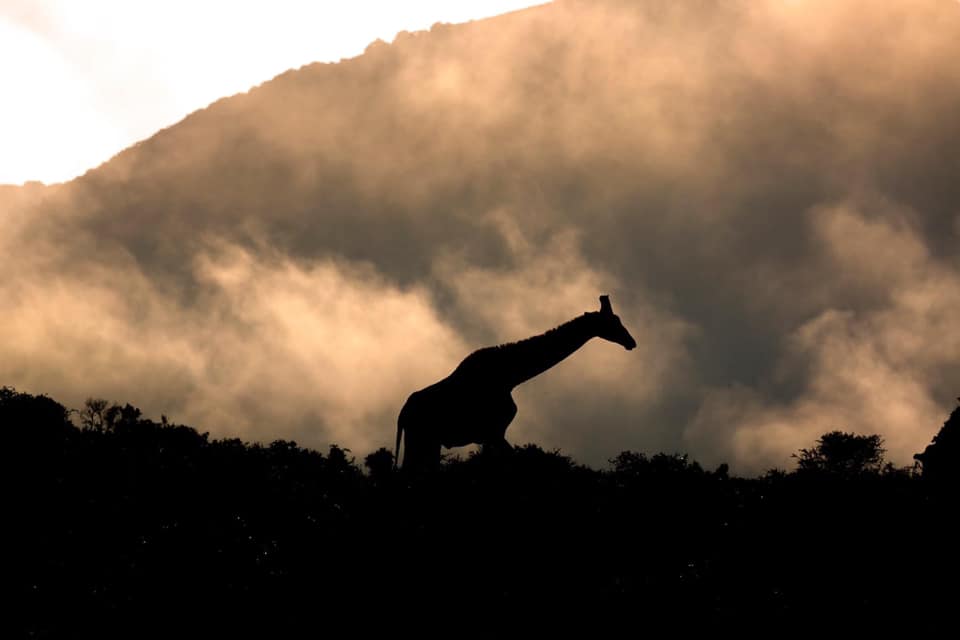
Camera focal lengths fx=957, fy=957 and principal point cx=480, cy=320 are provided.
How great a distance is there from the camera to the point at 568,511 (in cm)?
1493

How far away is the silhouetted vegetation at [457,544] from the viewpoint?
1159 centimetres

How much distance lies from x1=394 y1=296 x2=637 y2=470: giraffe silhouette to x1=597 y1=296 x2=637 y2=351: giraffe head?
144 centimetres

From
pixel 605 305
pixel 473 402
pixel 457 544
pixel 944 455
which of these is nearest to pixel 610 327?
pixel 605 305

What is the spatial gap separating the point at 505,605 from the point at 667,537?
12.3ft

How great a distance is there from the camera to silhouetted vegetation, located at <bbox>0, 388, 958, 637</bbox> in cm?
1159

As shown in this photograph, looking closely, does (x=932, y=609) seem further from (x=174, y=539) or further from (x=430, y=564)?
(x=174, y=539)

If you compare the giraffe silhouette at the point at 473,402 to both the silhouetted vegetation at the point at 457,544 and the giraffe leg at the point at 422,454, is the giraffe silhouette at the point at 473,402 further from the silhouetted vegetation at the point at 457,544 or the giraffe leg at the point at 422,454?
the silhouetted vegetation at the point at 457,544

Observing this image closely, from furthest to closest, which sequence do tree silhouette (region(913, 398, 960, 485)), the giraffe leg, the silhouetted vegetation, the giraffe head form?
the giraffe head < the giraffe leg < tree silhouette (region(913, 398, 960, 485)) < the silhouetted vegetation

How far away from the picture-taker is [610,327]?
2338cm

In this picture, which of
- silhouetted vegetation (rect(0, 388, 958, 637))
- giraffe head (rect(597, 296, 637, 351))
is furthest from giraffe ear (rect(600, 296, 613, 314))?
silhouetted vegetation (rect(0, 388, 958, 637))

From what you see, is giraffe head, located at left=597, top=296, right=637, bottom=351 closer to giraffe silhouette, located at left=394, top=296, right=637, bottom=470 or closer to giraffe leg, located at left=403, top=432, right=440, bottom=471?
giraffe silhouette, located at left=394, top=296, right=637, bottom=470

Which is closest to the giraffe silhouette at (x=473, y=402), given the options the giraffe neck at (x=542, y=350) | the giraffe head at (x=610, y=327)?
the giraffe neck at (x=542, y=350)

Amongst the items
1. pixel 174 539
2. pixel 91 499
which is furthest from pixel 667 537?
pixel 91 499

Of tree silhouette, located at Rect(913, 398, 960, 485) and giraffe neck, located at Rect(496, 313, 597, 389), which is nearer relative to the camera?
tree silhouette, located at Rect(913, 398, 960, 485)
